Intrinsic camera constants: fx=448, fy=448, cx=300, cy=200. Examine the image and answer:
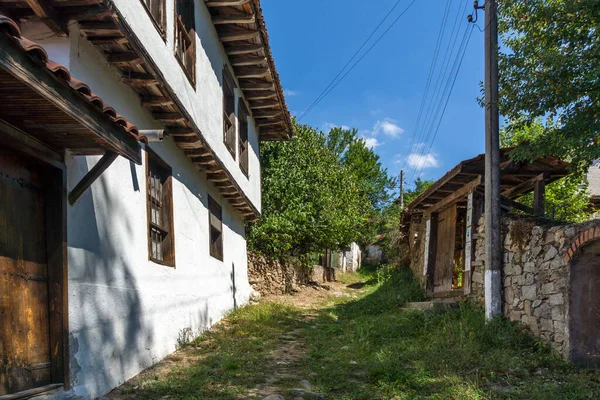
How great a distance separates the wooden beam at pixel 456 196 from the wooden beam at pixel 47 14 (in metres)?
7.14

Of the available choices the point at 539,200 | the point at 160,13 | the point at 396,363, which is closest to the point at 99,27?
the point at 160,13

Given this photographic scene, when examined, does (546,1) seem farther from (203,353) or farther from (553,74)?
(203,353)

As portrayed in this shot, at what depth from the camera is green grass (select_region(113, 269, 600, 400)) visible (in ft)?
15.7

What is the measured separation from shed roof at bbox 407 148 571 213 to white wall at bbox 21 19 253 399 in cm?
499

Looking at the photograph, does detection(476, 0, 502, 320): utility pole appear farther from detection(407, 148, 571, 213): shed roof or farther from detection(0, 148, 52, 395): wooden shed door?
detection(0, 148, 52, 395): wooden shed door

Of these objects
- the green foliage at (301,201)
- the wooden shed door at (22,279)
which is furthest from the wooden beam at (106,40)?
the green foliage at (301,201)

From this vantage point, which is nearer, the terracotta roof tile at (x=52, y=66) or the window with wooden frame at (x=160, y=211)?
the terracotta roof tile at (x=52, y=66)

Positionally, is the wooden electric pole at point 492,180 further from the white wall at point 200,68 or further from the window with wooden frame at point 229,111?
the window with wooden frame at point 229,111

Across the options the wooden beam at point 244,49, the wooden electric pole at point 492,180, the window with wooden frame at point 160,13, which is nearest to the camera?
the window with wooden frame at point 160,13

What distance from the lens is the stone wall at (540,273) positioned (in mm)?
5723

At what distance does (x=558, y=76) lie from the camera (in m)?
6.26

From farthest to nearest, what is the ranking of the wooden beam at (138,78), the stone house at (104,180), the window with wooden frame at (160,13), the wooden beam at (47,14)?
the window with wooden frame at (160,13) < the wooden beam at (138,78) < the wooden beam at (47,14) < the stone house at (104,180)

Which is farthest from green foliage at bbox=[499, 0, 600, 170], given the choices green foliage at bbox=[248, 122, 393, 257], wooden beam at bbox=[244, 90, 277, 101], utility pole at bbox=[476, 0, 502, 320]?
green foliage at bbox=[248, 122, 393, 257]

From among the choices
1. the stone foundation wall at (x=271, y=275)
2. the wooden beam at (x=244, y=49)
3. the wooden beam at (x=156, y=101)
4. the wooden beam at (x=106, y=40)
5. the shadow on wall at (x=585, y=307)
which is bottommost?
the stone foundation wall at (x=271, y=275)
